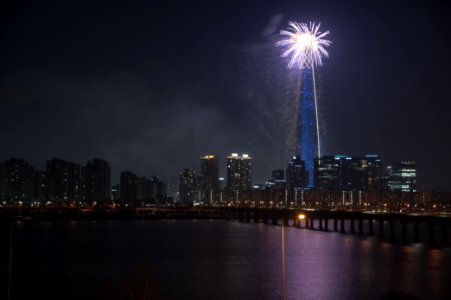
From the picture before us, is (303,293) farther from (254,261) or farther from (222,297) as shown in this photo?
(254,261)

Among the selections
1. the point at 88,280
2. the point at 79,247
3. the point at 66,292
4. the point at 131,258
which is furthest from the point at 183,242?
the point at 66,292

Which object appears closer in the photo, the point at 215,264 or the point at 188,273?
the point at 188,273

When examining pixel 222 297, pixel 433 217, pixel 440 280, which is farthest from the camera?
pixel 433 217

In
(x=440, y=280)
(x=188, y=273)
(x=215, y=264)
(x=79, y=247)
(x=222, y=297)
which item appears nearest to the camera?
(x=222, y=297)

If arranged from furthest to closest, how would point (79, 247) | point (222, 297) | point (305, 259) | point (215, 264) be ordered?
1. point (79, 247)
2. point (305, 259)
3. point (215, 264)
4. point (222, 297)

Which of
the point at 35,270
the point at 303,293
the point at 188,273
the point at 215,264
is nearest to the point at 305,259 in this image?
the point at 215,264

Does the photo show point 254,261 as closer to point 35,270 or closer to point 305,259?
point 305,259

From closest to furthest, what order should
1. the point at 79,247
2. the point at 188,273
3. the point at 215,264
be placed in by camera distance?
the point at 188,273
the point at 215,264
the point at 79,247
